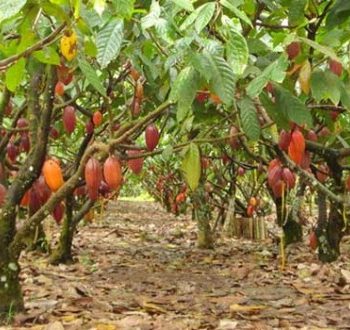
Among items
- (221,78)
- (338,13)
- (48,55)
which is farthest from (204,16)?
(338,13)

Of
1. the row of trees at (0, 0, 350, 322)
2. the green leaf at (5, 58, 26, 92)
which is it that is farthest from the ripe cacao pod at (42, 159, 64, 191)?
the green leaf at (5, 58, 26, 92)

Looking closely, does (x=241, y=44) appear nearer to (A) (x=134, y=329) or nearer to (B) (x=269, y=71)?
(B) (x=269, y=71)

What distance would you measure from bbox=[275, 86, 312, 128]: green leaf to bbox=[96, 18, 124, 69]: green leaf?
1.80 ft

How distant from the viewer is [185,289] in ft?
10.4

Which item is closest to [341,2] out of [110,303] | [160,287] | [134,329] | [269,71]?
[269,71]

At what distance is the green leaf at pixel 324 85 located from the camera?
5.30 ft

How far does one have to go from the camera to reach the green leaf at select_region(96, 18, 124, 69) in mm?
1259

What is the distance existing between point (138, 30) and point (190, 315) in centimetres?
124

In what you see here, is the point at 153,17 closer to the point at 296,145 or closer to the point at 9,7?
the point at 9,7

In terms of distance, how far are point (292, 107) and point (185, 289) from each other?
5.63ft

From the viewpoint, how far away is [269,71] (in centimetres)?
152

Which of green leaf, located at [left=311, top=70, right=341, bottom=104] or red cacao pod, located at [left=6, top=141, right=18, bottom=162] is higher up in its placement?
green leaf, located at [left=311, top=70, right=341, bottom=104]

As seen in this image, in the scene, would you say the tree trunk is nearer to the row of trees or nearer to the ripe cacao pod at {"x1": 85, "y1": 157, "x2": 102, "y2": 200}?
the row of trees

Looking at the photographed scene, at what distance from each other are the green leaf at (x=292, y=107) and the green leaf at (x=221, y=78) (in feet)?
1.18
